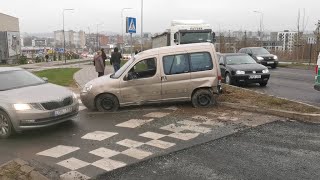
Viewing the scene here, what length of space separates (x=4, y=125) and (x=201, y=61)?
537 centimetres

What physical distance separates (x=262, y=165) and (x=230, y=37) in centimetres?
4219

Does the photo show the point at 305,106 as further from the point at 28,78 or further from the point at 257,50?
the point at 257,50

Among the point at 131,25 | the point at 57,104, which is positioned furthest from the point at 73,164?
the point at 131,25

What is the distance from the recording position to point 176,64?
10.5m

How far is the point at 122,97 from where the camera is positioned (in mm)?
10516

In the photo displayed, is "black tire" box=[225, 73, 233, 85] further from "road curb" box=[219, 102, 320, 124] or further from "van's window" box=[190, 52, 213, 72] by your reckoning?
"van's window" box=[190, 52, 213, 72]

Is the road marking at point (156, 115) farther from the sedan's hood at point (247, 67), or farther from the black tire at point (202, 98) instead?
the sedan's hood at point (247, 67)

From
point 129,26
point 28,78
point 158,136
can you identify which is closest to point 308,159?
point 158,136

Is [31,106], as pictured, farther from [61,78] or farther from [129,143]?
[61,78]

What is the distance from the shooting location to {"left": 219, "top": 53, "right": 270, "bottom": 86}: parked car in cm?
A: 1548

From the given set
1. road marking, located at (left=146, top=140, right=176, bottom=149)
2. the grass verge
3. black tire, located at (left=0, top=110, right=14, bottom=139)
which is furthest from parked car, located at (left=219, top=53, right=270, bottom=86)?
black tire, located at (left=0, top=110, right=14, bottom=139)

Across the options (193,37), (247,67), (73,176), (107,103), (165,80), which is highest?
(193,37)

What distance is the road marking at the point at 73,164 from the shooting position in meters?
5.99

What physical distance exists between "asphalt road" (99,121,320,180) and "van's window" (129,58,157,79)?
11.8 feet
